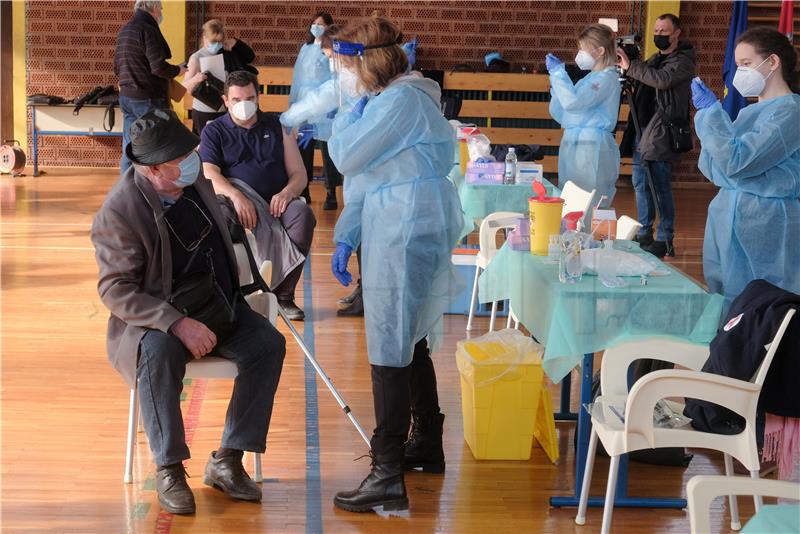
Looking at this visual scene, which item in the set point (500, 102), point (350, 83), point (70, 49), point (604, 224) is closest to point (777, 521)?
point (350, 83)

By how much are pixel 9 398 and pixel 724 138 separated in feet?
9.28

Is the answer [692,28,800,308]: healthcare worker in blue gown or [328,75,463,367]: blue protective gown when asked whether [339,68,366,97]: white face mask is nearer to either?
[328,75,463,367]: blue protective gown

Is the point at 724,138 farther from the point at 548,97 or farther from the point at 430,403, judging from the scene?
the point at 548,97

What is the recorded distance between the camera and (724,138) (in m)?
3.59

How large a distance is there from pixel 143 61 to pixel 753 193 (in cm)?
489

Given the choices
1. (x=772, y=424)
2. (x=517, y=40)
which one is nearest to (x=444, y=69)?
(x=517, y=40)

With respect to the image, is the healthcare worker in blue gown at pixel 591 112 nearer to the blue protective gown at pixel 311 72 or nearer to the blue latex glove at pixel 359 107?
the blue protective gown at pixel 311 72

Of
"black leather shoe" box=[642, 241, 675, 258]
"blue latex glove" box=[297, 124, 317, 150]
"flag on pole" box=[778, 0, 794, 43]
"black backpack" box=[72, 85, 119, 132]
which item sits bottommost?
"black leather shoe" box=[642, 241, 675, 258]

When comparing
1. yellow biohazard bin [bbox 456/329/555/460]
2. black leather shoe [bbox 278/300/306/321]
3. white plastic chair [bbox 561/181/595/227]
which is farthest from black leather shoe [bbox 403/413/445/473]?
black leather shoe [bbox 278/300/306/321]

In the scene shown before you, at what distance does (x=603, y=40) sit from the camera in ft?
19.7

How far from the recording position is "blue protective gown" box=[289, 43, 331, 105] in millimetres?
7098

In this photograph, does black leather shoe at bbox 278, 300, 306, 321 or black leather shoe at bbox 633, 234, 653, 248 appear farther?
black leather shoe at bbox 633, 234, 653, 248

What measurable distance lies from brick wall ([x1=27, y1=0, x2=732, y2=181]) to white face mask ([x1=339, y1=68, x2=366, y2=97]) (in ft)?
26.6

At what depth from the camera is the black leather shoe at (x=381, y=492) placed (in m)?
3.23
